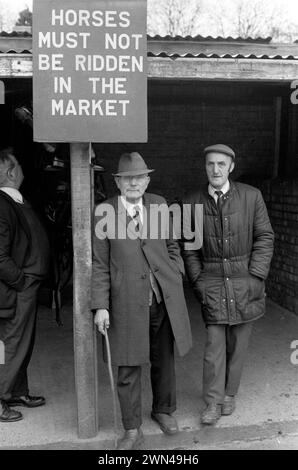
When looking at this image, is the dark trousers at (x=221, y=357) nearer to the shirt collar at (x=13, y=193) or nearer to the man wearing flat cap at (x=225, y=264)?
the man wearing flat cap at (x=225, y=264)

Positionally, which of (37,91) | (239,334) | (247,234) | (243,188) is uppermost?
(37,91)

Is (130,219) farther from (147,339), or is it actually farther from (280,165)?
(280,165)


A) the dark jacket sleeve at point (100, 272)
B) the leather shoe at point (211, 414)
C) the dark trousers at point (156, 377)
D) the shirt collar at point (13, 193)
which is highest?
the shirt collar at point (13, 193)

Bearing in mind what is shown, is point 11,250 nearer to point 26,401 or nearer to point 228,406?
point 26,401

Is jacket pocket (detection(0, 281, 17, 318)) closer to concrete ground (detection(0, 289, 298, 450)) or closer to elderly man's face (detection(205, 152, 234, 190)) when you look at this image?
concrete ground (detection(0, 289, 298, 450))

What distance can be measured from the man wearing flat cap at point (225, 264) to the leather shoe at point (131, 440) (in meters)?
0.50

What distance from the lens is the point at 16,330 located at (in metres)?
3.95

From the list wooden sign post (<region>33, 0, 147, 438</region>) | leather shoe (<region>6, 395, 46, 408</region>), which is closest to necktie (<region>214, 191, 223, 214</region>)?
wooden sign post (<region>33, 0, 147, 438</region>)

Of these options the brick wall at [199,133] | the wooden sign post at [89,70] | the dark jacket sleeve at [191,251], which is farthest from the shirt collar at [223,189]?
the brick wall at [199,133]

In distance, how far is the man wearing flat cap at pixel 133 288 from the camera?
3.52m

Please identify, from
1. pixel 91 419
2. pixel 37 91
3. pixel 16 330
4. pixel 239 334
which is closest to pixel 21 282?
pixel 16 330

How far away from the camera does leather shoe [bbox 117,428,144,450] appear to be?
3555mm

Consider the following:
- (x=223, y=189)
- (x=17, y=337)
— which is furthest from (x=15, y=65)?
(x=17, y=337)

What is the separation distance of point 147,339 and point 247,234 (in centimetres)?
103
